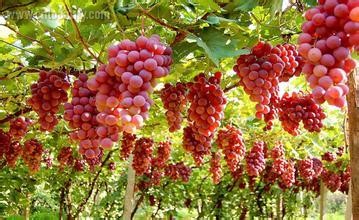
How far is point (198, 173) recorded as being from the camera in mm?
12195

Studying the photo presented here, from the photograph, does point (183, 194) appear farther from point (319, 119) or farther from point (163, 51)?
point (163, 51)

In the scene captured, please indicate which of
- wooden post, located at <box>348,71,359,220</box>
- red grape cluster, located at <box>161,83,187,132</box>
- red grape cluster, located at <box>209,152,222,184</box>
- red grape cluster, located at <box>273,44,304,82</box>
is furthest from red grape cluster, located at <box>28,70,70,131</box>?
red grape cluster, located at <box>209,152,222,184</box>

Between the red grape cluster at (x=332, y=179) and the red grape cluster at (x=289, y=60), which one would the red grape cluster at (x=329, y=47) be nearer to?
the red grape cluster at (x=289, y=60)

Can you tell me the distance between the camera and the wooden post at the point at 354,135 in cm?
183

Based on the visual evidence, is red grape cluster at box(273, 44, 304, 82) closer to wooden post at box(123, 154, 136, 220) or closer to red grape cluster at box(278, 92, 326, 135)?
red grape cluster at box(278, 92, 326, 135)

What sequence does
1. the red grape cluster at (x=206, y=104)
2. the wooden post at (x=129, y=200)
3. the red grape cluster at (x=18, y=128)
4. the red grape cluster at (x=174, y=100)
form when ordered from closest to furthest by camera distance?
the red grape cluster at (x=206, y=104)
the red grape cluster at (x=174, y=100)
the red grape cluster at (x=18, y=128)
the wooden post at (x=129, y=200)

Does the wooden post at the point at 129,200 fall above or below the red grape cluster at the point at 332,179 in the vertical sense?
below

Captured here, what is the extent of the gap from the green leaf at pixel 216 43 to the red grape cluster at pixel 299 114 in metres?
1.04

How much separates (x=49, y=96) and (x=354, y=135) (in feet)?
4.09

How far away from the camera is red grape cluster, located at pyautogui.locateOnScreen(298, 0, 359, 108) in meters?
1.00

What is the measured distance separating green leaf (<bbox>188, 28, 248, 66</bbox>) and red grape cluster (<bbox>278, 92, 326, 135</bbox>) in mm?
1042

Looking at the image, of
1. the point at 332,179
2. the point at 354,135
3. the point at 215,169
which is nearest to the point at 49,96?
the point at 354,135

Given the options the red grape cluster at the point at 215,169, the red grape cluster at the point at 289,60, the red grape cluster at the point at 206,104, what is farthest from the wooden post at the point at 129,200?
the red grape cluster at the point at 289,60

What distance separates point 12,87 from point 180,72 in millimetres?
1552
